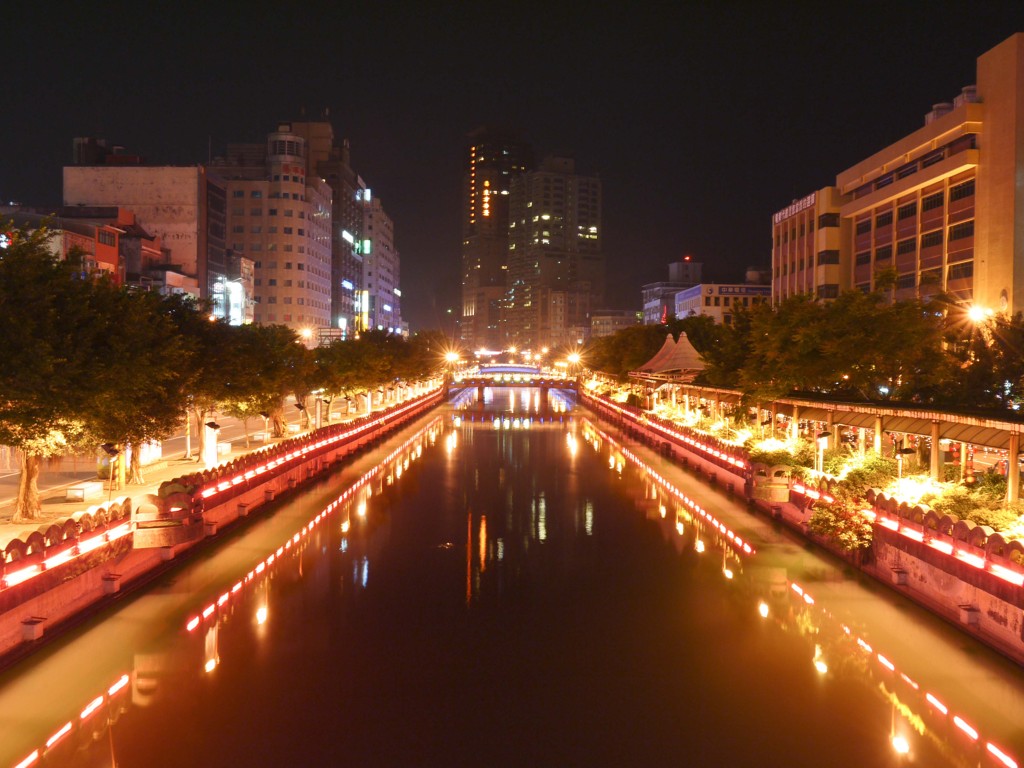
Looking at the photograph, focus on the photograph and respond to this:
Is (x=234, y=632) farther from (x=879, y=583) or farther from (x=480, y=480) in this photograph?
(x=480, y=480)

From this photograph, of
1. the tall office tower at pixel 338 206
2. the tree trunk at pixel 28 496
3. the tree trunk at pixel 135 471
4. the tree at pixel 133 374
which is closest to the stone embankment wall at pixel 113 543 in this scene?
the tree at pixel 133 374

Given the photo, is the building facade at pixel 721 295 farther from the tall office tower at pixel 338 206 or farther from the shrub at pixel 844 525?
the shrub at pixel 844 525

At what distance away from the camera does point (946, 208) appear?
7125cm

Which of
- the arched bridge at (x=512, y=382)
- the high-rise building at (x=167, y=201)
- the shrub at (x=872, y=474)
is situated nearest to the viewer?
the shrub at (x=872, y=474)

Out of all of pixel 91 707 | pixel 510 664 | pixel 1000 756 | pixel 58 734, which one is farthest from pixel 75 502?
pixel 1000 756

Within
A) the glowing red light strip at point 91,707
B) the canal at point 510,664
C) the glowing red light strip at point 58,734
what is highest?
the glowing red light strip at point 91,707

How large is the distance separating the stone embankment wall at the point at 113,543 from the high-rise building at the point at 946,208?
129 ft

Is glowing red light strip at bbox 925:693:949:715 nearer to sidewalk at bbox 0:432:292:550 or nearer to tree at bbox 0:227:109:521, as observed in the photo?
sidewalk at bbox 0:432:292:550

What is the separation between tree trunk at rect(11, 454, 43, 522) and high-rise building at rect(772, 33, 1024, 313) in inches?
1745

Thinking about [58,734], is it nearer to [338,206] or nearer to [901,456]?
[901,456]

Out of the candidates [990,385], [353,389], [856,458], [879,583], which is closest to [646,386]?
[353,389]

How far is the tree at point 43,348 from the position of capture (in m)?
17.7

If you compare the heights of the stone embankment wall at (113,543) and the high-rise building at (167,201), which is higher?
the high-rise building at (167,201)

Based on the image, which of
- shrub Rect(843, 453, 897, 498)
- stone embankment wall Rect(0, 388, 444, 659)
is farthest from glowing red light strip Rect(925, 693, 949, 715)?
stone embankment wall Rect(0, 388, 444, 659)
